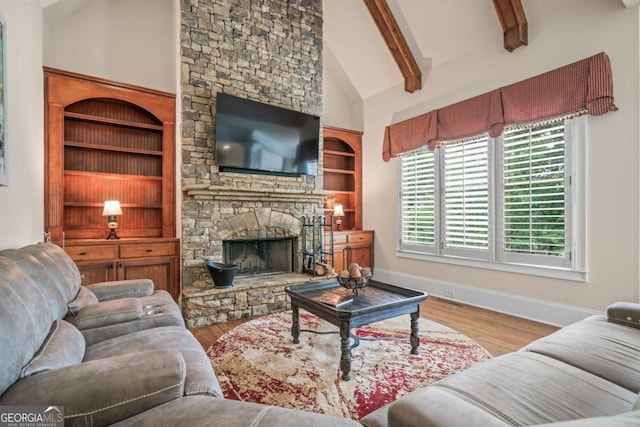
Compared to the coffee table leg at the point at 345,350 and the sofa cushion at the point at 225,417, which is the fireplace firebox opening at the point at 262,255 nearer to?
the coffee table leg at the point at 345,350

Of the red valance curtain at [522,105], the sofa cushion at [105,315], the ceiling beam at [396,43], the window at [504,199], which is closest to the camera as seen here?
the sofa cushion at [105,315]

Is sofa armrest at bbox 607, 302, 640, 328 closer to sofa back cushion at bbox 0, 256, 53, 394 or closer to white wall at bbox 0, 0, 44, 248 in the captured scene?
sofa back cushion at bbox 0, 256, 53, 394

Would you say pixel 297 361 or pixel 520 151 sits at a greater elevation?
pixel 520 151

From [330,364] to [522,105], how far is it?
331cm

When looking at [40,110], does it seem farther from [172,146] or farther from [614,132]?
[614,132]

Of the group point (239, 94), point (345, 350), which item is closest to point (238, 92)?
point (239, 94)

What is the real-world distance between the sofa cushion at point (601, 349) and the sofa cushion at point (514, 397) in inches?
2.7

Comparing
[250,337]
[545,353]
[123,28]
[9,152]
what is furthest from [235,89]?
[545,353]

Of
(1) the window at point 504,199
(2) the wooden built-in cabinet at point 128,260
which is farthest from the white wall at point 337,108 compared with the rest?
(2) the wooden built-in cabinet at point 128,260

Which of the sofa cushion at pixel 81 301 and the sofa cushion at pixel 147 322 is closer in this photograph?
the sofa cushion at pixel 147 322

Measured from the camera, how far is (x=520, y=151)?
3.57m

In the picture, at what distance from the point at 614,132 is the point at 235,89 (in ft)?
13.1

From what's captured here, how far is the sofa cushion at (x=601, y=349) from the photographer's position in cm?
136

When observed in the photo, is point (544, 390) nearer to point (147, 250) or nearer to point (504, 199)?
point (504, 199)
